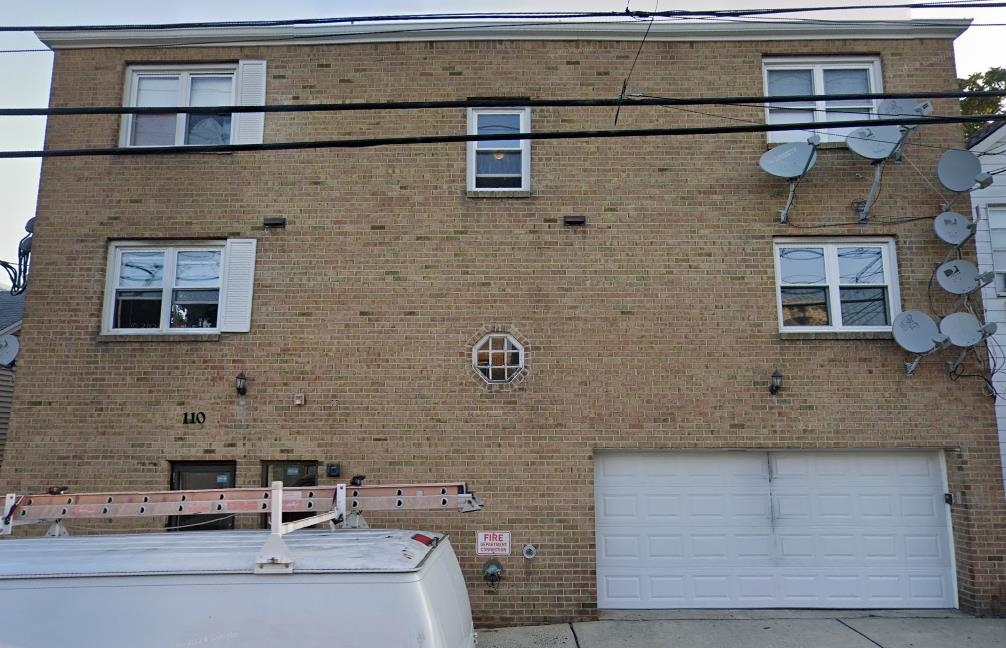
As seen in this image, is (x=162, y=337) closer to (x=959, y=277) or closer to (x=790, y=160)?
(x=790, y=160)

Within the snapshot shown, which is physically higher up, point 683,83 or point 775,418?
point 683,83

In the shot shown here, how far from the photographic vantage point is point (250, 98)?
923 centimetres

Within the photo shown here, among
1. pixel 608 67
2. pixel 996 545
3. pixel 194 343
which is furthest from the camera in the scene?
pixel 608 67

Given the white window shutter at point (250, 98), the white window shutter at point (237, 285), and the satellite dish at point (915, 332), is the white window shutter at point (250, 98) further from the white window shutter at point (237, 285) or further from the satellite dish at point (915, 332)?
the satellite dish at point (915, 332)

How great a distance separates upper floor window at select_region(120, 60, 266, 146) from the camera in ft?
30.6

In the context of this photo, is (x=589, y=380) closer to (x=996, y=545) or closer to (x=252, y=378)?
(x=252, y=378)

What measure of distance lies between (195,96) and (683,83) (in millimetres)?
6919

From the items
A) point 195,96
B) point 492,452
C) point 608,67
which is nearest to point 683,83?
point 608,67

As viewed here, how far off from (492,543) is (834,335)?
509 centimetres

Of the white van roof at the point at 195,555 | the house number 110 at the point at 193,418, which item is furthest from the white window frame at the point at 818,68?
the house number 110 at the point at 193,418

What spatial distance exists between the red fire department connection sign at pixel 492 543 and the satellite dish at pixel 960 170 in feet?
23.5

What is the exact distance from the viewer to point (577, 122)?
9.11m

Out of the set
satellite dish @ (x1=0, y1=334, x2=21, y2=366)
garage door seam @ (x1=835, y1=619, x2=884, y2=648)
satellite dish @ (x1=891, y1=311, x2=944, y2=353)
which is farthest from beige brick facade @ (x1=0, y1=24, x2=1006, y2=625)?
garage door seam @ (x1=835, y1=619, x2=884, y2=648)

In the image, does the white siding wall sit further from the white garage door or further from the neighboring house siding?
the neighboring house siding
